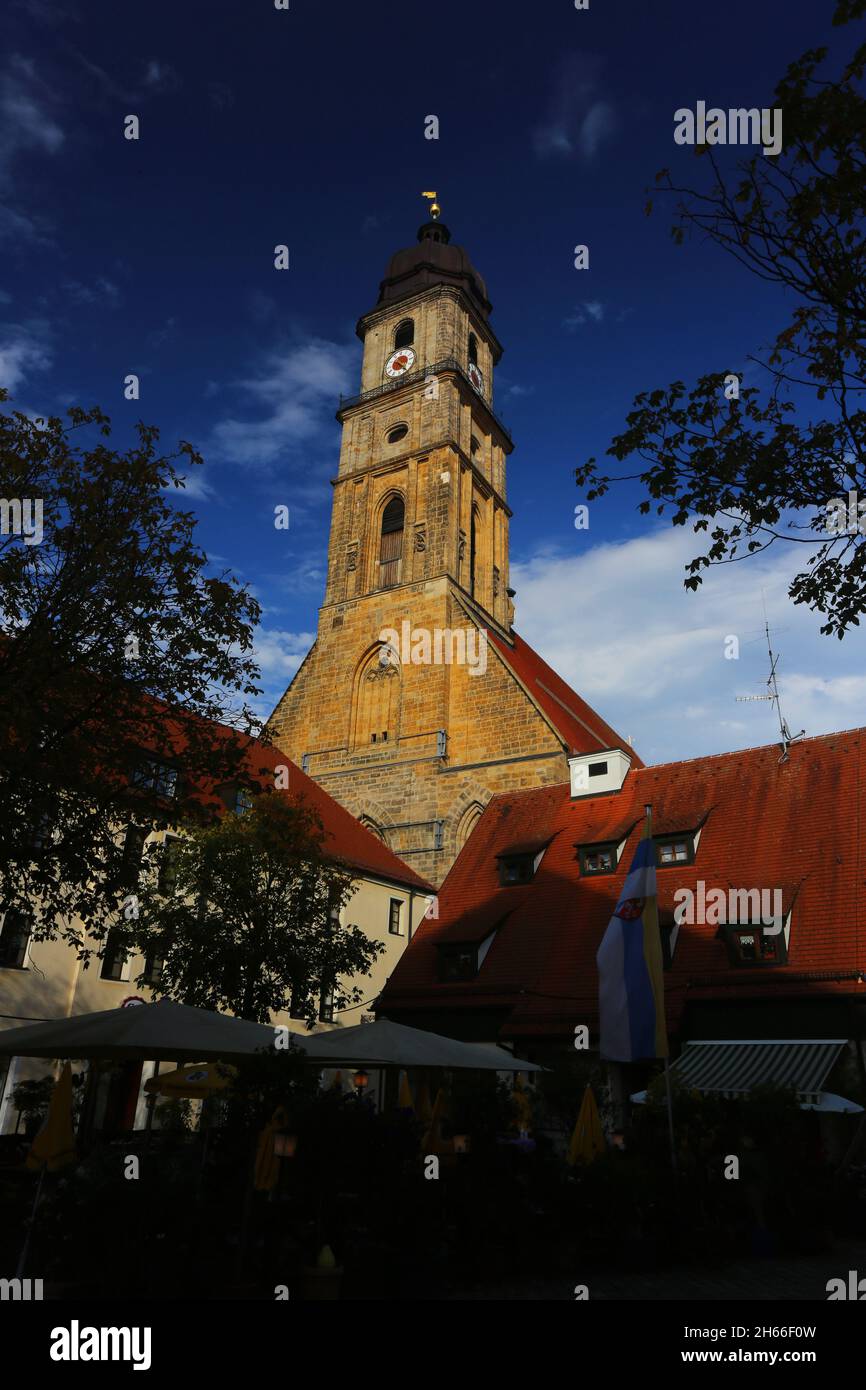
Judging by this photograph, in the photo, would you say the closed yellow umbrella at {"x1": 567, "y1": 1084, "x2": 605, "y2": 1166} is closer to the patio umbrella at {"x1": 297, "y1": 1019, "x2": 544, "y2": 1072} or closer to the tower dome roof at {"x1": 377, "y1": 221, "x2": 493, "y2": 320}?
the patio umbrella at {"x1": 297, "y1": 1019, "x2": 544, "y2": 1072}

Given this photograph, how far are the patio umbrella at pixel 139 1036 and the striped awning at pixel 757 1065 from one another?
7.33 m

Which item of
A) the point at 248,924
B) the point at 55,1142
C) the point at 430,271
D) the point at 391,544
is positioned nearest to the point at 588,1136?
the point at 55,1142

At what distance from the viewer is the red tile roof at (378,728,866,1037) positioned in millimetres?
16719

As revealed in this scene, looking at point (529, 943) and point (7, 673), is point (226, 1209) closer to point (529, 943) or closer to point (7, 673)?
point (7, 673)

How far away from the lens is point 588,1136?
11320mm

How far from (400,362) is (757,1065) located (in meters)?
38.9

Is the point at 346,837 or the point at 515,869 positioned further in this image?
the point at 346,837

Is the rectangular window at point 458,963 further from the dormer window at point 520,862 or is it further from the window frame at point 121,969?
the window frame at point 121,969

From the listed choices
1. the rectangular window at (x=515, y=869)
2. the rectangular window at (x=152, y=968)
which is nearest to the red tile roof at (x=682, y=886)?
the rectangular window at (x=515, y=869)

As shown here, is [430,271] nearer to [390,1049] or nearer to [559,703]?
[559,703]
